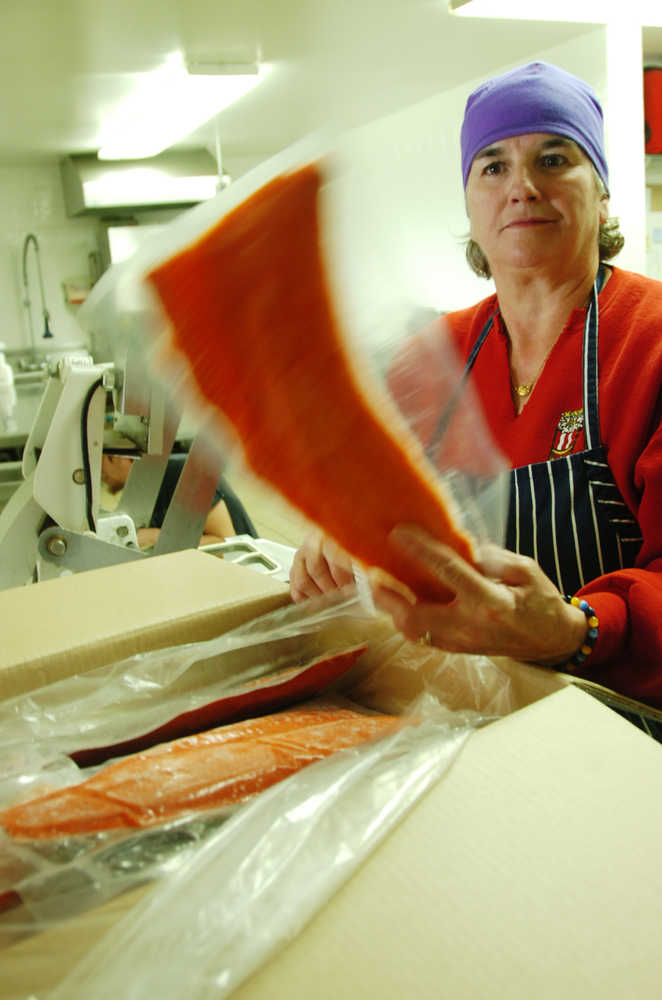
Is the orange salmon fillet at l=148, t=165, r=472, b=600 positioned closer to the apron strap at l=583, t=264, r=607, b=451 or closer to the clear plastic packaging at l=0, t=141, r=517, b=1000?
the clear plastic packaging at l=0, t=141, r=517, b=1000

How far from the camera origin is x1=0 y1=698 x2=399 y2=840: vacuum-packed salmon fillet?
59 cm

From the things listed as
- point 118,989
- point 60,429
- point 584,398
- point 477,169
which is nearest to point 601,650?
point 584,398

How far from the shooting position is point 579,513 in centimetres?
119

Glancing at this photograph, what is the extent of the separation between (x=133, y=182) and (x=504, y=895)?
592 cm

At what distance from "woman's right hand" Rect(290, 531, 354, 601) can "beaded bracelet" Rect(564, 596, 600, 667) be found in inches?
10.8

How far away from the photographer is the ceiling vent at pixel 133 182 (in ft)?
18.3

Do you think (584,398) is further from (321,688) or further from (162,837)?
(162,837)

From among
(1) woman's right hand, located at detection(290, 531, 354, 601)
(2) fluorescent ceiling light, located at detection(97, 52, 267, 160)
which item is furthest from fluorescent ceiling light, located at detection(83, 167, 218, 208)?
(1) woman's right hand, located at detection(290, 531, 354, 601)

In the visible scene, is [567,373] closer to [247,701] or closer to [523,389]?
[523,389]

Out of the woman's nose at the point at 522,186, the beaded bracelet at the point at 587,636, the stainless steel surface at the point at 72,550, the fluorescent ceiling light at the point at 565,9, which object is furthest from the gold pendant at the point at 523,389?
the fluorescent ceiling light at the point at 565,9

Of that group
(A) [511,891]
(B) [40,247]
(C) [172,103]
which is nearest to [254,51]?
(C) [172,103]

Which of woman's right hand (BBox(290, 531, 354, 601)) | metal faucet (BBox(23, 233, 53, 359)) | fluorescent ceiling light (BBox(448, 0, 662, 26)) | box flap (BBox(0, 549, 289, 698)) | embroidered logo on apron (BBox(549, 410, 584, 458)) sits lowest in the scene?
box flap (BBox(0, 549, 289, 698))

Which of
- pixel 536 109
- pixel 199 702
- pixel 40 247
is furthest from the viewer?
pixel 40 247

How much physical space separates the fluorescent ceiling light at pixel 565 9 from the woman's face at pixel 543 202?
1.71 m
